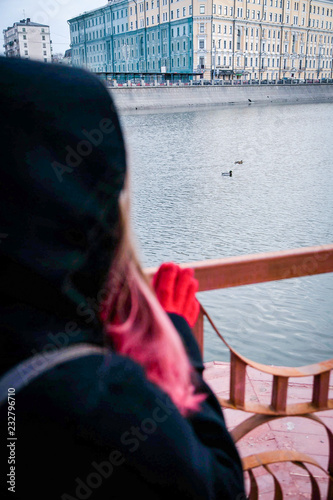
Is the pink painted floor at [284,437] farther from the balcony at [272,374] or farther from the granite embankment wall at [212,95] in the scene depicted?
the granite embankment wall at [212,95]

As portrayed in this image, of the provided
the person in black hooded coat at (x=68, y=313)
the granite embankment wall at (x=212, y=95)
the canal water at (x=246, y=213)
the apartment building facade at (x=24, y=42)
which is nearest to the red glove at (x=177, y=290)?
the canal water at (x=246, y=213)

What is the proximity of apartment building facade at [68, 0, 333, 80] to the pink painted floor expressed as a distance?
46.2 metres

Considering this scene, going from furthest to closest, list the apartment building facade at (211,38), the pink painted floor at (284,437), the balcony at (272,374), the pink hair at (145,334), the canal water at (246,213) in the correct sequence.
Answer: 1. the apartment building facade at (211,38)
2. the canal water at (246,213)
3. the pink painted floor at (284,437)
4. the balcony at (272,374)
5. the pink hair at (145,334)

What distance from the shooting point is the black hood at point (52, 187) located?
42 cm

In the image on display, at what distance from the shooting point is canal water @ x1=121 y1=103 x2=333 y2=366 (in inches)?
231

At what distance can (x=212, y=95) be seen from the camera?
36.9 m

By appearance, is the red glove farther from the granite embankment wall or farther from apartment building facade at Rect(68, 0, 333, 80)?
apartment building facade at Rect(68, 0, 333, 80)

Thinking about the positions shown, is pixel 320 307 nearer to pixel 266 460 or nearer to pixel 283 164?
pixel 266 460

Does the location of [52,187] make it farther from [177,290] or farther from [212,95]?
[212,95]

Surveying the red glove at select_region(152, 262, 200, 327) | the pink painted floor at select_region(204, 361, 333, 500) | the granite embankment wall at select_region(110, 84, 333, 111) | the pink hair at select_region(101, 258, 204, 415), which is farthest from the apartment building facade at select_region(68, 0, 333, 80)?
the pink hair at select_region(101, 258, 204, 415)

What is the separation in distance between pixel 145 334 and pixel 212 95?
3861 centimetres

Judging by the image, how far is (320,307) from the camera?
6.41 m

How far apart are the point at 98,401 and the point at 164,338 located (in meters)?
0.18

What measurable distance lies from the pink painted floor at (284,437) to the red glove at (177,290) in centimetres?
75
